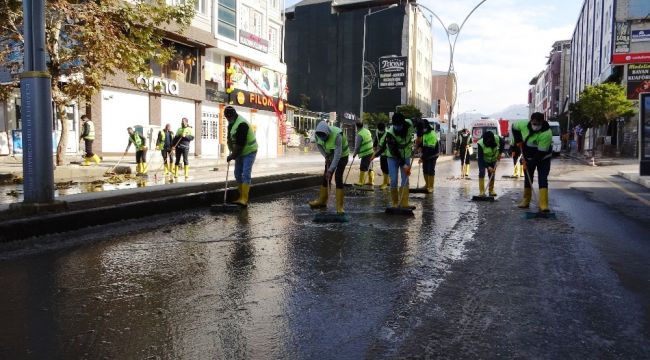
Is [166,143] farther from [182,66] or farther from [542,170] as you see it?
[182,66]

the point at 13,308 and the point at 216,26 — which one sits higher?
the point at 216,26

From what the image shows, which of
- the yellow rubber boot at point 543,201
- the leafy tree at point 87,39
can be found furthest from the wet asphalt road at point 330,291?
the leafy tree at point 87,39

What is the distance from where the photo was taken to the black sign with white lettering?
153 feet

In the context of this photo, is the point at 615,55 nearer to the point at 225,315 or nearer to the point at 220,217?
the point at 220,217

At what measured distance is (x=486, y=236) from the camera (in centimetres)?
704

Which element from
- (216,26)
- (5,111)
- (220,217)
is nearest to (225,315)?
(220,217)

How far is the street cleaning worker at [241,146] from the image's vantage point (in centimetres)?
925

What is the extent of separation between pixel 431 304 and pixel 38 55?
5.94m

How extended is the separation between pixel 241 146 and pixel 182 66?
23.2 meters

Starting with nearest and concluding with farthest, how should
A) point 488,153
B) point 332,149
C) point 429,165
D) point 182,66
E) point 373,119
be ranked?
point 332,149 < point 488,153 < point 429,165 < point 182,66 < point 373,119

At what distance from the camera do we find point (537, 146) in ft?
30.3

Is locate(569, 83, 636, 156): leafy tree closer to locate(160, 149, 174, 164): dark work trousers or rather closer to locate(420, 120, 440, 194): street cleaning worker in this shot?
locate(420, 120, 440, 194): street cleaning worker

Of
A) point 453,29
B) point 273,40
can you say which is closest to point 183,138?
point 453,29

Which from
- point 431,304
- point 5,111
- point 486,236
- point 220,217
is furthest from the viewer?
point 5,111
